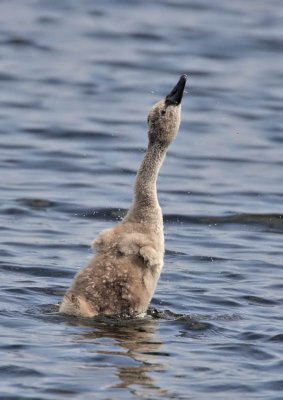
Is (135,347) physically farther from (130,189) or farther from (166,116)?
(130,189)

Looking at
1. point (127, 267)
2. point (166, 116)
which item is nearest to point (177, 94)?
point (166, 116)

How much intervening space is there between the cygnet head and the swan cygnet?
0.02 metres

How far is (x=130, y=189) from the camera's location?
15.1 metres

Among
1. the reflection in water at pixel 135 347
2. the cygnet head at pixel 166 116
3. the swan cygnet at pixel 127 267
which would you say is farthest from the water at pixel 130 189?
the cygnet head at pixel 166 116

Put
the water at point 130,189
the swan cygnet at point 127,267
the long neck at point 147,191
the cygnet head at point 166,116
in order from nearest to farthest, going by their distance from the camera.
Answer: the water at point 130,189
the swan cygnet at point 127,267
the long neck at point 147,191
the cygnet head at point 166,116

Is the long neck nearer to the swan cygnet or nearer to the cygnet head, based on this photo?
the swan cygnet

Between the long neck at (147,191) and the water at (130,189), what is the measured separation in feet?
2.76

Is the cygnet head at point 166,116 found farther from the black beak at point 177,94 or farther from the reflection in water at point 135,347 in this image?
the reflection in water at point 135,347

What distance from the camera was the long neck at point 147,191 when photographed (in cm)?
995

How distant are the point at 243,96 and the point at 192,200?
20.1ft

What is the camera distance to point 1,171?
15617mm

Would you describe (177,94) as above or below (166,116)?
above

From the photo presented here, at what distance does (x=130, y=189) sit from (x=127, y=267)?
5480mm

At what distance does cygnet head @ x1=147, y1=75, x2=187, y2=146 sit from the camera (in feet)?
33.0
